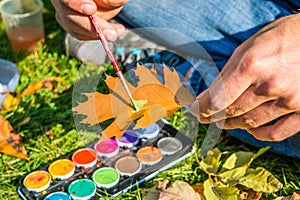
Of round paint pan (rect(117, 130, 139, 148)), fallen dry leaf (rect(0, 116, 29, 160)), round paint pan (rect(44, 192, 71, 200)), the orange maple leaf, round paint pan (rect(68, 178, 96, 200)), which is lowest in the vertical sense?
fallen dry leaf (rect(0, 116, 29, 160))

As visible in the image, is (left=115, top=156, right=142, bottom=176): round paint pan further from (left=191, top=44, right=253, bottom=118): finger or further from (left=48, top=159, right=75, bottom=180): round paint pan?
(left=191, top=44, right=253, bottom=118): finger

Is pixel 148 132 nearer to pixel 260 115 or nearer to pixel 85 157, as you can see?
pixel 85 157

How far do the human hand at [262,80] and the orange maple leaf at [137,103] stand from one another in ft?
0.34

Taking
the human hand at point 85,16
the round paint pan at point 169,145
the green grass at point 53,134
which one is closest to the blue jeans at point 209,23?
the green grass at point 53,134

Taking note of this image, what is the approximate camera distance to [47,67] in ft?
5.85

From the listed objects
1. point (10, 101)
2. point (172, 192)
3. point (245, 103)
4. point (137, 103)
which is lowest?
point (10, 101)

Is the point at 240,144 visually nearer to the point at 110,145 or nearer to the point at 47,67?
the point at 110,145

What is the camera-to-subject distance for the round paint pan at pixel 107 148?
4.48 ft

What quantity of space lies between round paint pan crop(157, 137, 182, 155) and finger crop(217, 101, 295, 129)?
0.98 ft

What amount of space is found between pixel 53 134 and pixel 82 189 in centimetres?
27

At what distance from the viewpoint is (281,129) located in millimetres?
1122

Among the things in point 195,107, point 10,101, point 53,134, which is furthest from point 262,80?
point 10,101

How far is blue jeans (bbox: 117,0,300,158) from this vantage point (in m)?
1.42

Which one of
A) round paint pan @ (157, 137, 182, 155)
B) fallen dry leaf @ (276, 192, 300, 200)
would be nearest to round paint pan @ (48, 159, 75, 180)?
round paint pan @ (157, 137, 182, 155)
